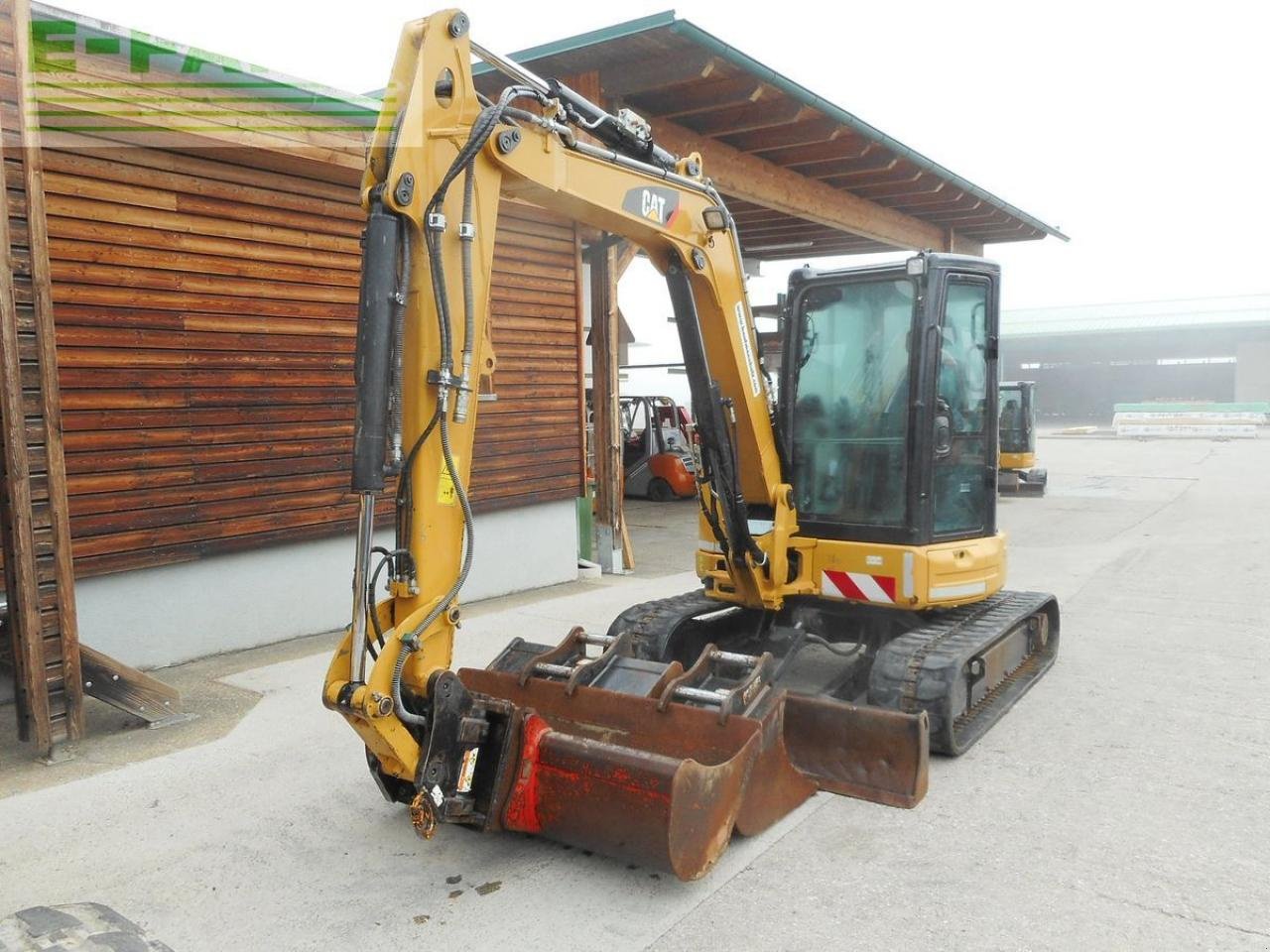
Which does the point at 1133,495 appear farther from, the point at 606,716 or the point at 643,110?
the point at 606,716

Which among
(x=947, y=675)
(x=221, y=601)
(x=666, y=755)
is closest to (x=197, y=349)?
(x=221, y=601)

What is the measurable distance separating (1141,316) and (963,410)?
45.4 meters

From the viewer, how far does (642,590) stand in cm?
874

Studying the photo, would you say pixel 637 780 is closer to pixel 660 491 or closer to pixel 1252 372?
pixel 660 491

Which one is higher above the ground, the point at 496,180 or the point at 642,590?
the point at 496,180

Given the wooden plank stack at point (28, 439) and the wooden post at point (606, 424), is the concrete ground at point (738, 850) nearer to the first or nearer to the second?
the wooden plank stack at point (28, 439)

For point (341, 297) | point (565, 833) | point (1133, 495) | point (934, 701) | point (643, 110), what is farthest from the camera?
point (1133, 495)

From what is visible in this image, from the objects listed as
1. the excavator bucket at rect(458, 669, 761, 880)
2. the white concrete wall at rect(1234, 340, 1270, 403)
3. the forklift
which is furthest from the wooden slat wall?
the white concrete wall at rect(1234, 340, 1270, 403)

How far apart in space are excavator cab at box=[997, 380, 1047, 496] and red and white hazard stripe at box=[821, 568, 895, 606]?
1210 centimetres

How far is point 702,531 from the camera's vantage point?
5.52 m

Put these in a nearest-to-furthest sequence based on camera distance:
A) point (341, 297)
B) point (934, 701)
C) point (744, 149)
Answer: point (934, 701)
point (341, 297)
point (744, 149)

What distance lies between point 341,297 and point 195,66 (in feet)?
5.72

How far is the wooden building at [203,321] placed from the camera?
4852 millimetres

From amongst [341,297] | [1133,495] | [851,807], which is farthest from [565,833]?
[1133,495]
